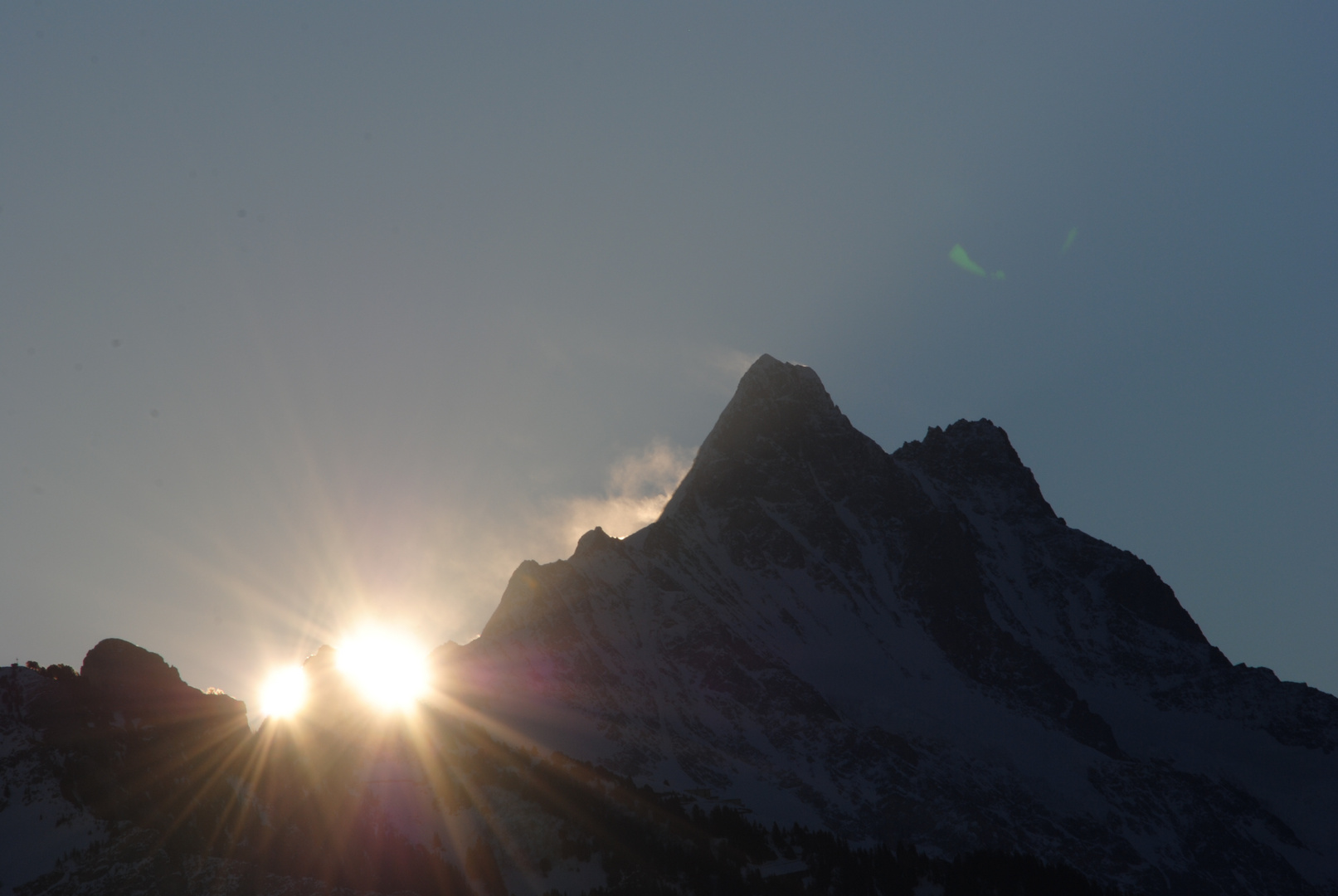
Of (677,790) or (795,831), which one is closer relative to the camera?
(795,831)

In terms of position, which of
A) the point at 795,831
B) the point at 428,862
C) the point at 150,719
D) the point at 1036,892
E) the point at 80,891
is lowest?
the point at 1036,892

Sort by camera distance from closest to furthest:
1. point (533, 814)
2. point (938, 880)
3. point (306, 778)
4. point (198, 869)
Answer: point (198, 869), point (306, 778), point (533, 814), point (938, 880)

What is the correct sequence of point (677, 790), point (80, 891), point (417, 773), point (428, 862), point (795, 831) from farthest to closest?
point (677, 790) < point (795, 831) < point (417, 773) < point (428, 862) < point (80, 891)

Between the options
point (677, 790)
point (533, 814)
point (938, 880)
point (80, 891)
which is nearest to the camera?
point (80, 891)

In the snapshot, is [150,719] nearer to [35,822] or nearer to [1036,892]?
[35,822]

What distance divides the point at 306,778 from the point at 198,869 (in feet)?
48.6

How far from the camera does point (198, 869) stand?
70.0 meters

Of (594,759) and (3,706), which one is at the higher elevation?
(3,706)

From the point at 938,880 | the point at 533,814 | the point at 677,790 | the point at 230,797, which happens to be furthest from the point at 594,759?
the point at 230,797

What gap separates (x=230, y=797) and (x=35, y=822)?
12.0 metres

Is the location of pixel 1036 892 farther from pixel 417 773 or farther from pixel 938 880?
pixel 417 773

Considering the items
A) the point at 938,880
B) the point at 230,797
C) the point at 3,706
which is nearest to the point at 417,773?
the point at 230,797

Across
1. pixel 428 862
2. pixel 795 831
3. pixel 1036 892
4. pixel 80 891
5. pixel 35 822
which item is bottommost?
pixel 1036 892

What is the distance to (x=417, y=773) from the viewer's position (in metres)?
119
